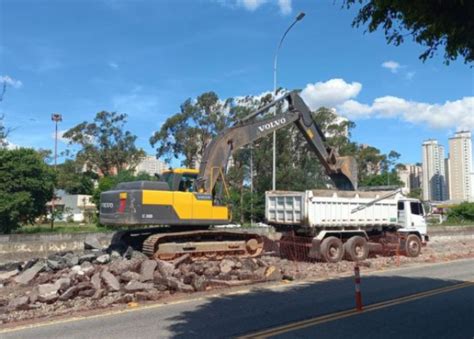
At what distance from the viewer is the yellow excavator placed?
49.5 feet

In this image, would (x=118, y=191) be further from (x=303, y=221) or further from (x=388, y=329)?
(x=388, y=329)

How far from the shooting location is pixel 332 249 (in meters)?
18.4

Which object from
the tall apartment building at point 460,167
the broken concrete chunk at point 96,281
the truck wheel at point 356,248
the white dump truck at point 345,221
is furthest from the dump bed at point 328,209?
the tall apartment building at point 460,167

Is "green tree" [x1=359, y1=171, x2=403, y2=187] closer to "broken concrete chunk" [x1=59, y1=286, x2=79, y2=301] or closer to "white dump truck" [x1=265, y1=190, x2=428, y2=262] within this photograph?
"white dump truck" [x1=265, y1=190, x2=428, y2=262]

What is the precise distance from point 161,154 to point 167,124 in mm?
3756

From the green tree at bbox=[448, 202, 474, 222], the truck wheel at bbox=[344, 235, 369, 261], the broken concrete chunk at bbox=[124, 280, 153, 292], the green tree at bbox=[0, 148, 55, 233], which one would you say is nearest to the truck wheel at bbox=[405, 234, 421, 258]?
the truck wheel at bbox=[344, 235, 369, 261]

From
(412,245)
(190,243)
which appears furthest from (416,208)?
(190,243)

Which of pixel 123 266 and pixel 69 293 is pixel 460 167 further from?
pixel 69 293

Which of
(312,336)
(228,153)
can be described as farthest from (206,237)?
(312,336)

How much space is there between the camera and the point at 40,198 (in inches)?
1198

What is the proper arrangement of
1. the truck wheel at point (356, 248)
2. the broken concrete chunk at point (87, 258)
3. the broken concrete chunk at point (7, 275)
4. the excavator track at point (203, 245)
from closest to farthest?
the broken concrete chunk at point (7, 275) → the broken concrete chunk at point (87, 258) → the excavator track at point (203, 245) → the truck wheel at point (356, 248)

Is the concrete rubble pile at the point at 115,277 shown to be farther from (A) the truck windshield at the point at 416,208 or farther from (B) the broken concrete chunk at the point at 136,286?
(A) the truck windshield at the point at 416,208

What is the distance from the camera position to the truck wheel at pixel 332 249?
17922 mm

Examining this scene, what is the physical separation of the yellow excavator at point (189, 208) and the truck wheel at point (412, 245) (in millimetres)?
6946
